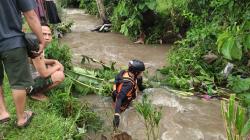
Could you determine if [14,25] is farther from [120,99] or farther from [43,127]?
[120,99]

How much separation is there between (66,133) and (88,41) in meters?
6.90

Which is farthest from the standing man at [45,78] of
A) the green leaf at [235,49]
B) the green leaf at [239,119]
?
the green leaf at [239,119]

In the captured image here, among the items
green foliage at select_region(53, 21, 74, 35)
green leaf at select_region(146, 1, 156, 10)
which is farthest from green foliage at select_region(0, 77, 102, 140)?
green foliage at select_region(53, 21, 74, 35)

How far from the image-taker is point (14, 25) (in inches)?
157

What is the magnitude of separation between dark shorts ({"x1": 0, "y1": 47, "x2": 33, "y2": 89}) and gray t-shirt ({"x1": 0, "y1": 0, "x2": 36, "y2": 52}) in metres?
0.07

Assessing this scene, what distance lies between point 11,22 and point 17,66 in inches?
19.4

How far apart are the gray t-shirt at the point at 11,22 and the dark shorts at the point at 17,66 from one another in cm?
7

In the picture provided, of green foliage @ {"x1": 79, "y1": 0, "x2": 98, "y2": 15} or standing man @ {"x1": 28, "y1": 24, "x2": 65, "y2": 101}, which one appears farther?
green foliage @ {"x1": 79, "y1": 0, "x2": 98, "y2": 15}

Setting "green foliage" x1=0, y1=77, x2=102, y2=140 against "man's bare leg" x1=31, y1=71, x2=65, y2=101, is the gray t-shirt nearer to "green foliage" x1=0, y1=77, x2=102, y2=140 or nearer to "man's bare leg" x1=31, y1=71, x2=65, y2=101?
"green foliage" x1=0, y1=77, x2=102, y2=140

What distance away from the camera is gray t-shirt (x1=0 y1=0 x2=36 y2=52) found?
3873 millimetres

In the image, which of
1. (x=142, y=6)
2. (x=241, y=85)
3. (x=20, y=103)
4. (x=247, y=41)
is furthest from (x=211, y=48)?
(x=20, y=103)

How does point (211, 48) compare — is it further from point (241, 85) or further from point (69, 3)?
point (69, 3)

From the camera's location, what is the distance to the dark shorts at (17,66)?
4043 millimetres

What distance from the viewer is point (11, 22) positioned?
3.96 meters
